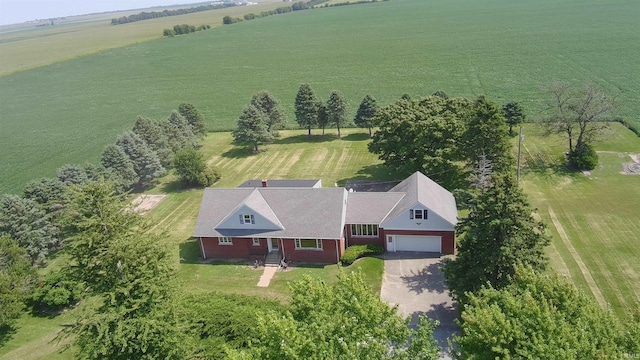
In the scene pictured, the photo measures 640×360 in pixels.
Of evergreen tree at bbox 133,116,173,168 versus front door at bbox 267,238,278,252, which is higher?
evergreen tree at bbox 133,116,173,168

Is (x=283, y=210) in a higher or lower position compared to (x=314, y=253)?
higher

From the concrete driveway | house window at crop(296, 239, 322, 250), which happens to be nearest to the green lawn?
the concrete driveway

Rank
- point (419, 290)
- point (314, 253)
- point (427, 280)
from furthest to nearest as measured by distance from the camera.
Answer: point (314, 253) → point (427, 280) → point (419, 290)

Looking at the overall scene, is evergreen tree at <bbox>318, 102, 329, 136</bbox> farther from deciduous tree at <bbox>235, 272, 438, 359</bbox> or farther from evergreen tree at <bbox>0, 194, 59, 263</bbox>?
deciduous tree at <bbox>235, 272, 438, 359</bbox>

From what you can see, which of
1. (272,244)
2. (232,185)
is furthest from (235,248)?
(232,185)

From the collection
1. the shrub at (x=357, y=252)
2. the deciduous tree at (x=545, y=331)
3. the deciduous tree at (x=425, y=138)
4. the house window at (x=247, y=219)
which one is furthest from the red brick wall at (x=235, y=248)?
the deciduous tree at (x=545, y=331)

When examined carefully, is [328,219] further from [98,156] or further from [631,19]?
[631,19]

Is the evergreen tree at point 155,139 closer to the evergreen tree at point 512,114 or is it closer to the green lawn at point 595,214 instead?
the green lawn at point 595,214

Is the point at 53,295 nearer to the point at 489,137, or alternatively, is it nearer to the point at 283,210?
the point at 283,210
